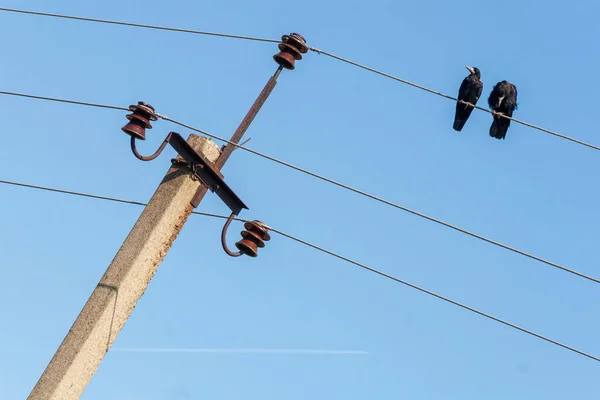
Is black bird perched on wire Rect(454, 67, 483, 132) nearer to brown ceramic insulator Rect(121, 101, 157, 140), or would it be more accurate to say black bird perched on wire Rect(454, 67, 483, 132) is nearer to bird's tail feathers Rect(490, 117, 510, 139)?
bird's tail feathers Rect(490, 117, 510, 139)

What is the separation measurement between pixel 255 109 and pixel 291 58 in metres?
0.54

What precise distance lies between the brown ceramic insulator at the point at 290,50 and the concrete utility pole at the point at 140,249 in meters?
0.42

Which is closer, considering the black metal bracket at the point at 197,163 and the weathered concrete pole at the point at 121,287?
the weathered concrete pole at the point at 121,287

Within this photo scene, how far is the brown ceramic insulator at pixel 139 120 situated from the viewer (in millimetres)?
4902

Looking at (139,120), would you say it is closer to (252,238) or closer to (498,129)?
(252,238)

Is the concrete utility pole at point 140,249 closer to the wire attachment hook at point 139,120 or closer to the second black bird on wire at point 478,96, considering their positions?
the wire attachment hook at point 139,120

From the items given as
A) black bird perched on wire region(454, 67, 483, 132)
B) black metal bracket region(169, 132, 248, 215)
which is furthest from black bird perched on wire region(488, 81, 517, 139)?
black metal bracket region(169, 132, 248, 215)

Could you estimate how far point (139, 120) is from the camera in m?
4.93

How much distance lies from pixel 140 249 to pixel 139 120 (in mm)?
780

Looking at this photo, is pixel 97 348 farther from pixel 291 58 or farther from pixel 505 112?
pixel 505 112

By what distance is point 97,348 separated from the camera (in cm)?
435

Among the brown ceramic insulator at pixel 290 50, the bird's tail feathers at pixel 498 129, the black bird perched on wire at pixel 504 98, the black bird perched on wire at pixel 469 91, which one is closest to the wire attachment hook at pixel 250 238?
the brown ceramic insulator at pixel 290 50

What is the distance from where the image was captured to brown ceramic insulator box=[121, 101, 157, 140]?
4.90 metres

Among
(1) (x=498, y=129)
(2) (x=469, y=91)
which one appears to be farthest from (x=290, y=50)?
(2) (x=469, y=91)
